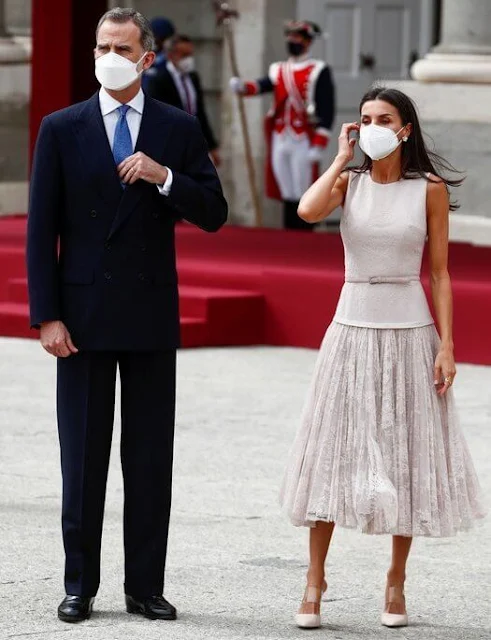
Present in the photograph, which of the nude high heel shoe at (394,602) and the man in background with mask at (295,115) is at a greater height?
the man in background with mask at (295,115)

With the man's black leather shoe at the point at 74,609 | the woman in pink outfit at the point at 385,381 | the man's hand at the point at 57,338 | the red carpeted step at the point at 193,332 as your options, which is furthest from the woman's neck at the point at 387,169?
the red carpeted step at the point at 193,332

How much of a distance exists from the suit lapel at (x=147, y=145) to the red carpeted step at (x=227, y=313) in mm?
5608

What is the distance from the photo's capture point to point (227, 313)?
1128 cm

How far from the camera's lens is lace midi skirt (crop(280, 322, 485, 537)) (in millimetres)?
5523

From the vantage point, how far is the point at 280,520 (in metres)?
7.07

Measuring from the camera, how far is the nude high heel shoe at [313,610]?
5.57 metres

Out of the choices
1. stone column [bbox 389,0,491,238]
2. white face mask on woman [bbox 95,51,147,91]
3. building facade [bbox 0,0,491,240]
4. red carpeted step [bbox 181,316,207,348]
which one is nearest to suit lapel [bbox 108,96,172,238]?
white face mask on woman [bbox 95,51,147,91]

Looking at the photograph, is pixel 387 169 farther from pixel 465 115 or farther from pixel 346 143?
pixel 465 115

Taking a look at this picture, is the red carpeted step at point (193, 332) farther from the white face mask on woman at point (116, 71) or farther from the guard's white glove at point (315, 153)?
the white face mask on woman at point (116, 71)

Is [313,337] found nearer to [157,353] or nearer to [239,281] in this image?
[239,281]

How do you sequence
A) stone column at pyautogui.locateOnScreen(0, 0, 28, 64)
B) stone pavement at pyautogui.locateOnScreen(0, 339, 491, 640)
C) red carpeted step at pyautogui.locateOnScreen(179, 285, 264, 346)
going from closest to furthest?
stone pavement at pyautogui.locateOnScreen(0, 339, 491, 640) → red carpeted step at pyautogui.locateOnScreen(179, 285, 264, 346) → stone column at pyautogui.locateOnScreen(0, 0, 28, 64)

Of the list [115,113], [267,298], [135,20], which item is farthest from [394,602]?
[267,298]

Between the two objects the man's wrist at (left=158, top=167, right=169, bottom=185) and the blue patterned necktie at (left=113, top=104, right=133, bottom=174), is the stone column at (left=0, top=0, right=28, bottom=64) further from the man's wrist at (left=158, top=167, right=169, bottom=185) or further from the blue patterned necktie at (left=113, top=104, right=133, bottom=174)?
the man's wrist at (left=158, top=167, right=169, bottom=185)

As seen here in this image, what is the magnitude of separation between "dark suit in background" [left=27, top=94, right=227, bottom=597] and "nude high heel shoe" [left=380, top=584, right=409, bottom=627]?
63cm
